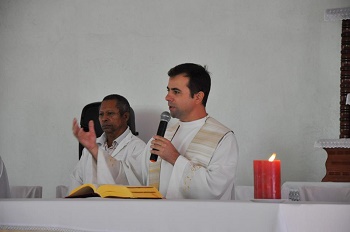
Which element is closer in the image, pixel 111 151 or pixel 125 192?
pixel 125 192

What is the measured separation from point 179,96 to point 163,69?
128 inches

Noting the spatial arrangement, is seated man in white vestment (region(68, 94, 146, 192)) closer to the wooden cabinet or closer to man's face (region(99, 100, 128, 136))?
man's face (region(99, 100, 128, 136))

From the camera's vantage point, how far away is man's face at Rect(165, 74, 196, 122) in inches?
157

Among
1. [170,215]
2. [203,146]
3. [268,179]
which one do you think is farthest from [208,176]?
[170,215]

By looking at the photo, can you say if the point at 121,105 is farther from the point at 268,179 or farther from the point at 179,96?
the point at 268,179

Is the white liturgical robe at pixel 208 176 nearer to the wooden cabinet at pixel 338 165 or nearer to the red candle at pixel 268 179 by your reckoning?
the red candle at pixel 268 179

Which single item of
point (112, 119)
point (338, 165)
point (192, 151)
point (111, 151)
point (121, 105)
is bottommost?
point (338, 165)

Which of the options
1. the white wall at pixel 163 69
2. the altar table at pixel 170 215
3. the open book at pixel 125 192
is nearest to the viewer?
the altar table at pixel 170 215

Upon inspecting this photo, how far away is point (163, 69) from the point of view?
7215 millimetres

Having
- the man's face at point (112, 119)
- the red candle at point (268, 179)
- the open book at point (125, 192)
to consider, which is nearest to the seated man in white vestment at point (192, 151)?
the open book at point (125, 192)

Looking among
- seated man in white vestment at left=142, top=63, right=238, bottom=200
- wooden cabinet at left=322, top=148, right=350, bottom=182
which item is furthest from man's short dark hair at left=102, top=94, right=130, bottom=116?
seated man in white vestment at left=142, top=63, right=238, bottom=200

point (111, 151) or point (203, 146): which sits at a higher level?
point (203, 146)

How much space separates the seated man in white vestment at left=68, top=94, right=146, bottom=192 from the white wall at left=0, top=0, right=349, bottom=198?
1.21m

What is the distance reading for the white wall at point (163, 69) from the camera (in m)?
6.75
